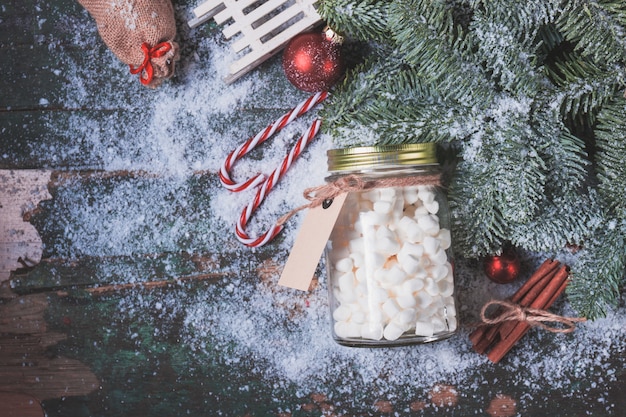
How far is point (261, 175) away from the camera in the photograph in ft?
4.55

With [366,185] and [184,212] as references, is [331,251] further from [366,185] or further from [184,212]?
[184,212]

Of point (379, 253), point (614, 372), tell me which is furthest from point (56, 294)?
point (614, 372)

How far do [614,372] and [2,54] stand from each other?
157 cm

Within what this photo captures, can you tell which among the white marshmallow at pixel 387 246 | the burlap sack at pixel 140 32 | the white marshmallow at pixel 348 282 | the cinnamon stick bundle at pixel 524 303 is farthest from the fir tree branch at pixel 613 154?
the burlap sack at pixel 140 32

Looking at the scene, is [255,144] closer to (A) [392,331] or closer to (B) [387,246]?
(B) [387,246]

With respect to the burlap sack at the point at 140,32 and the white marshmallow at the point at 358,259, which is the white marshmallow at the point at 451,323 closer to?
the white marshmallow at the point at 358,259

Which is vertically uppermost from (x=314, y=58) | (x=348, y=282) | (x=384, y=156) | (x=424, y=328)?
(x=314, y=58)

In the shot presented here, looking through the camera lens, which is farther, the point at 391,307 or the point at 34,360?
the point at 34,360

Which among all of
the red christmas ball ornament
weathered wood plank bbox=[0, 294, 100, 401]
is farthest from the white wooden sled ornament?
weathered wood plank bbox=[0, 294, 100, 401]

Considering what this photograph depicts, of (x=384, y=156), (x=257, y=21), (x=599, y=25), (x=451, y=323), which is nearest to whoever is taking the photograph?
(x=599, y=25)

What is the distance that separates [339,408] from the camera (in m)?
1.40

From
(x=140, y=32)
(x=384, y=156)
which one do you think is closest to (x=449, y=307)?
(x=384, y=156)

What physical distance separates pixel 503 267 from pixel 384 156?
0.40m

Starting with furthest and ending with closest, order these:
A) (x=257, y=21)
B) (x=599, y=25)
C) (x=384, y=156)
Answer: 1. (x=257, y=21)
2. (x=384, y=156)
3. (x=599, y=25)
